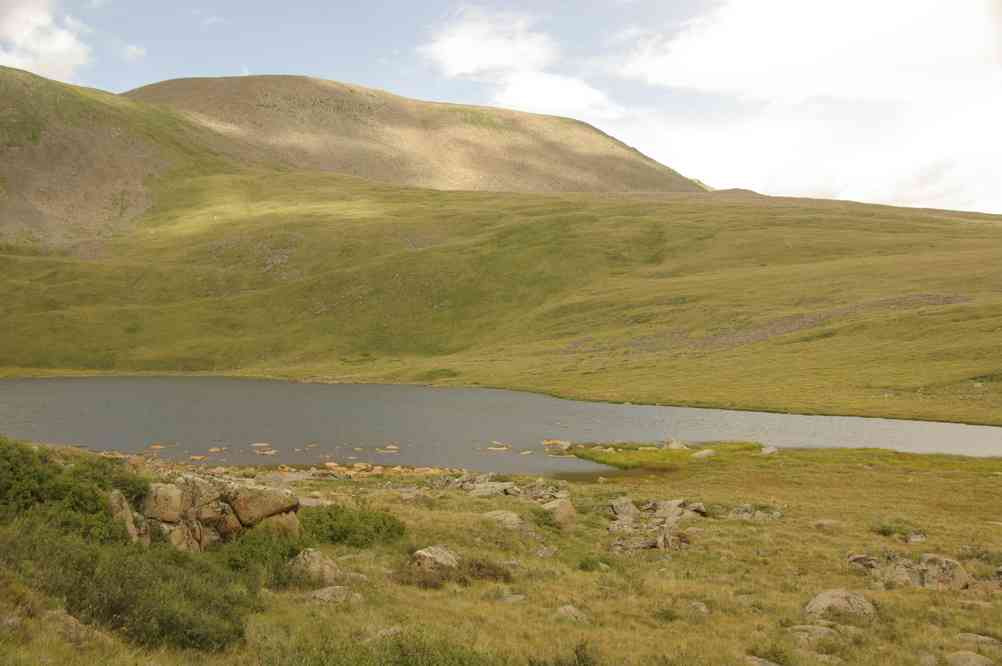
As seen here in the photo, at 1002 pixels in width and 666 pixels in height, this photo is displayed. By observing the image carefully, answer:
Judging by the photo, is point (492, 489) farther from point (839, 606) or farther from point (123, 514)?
Answer: point (123, 514)

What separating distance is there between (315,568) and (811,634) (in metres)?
13.7

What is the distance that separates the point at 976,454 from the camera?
64750mm

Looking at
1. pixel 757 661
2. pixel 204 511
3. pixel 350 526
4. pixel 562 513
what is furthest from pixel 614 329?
pixel 757 661

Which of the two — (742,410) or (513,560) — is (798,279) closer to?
(742,410)

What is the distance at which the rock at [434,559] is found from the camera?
24.1 meters

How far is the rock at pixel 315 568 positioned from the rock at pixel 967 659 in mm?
15933

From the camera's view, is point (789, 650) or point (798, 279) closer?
point (789, 650)

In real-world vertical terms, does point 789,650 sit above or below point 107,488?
below

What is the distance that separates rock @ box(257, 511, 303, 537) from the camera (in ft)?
77.6

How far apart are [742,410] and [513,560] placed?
2896 inches

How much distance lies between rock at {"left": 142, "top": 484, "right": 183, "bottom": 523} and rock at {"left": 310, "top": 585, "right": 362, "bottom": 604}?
187 inches

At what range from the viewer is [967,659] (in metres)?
17.6

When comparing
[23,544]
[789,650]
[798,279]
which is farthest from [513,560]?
[798,279]

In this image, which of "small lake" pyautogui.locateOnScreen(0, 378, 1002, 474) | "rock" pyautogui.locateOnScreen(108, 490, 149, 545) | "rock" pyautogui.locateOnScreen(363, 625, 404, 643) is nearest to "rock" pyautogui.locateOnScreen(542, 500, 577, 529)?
"rock" pyautogui.locateOnScreen(363, 625, 404, 643)
